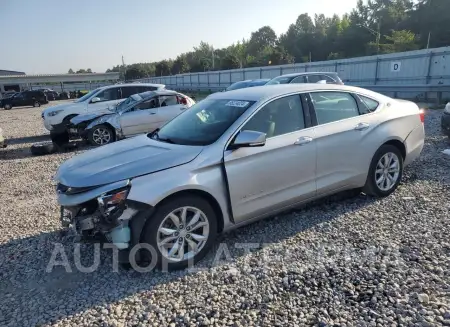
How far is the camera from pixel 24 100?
35031mm

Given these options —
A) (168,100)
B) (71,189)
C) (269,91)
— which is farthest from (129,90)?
(71,189)

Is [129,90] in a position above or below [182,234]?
above

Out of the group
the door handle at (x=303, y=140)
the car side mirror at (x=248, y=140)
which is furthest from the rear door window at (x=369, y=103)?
the car side mirror at (x=248, y=140)

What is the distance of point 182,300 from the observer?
9.91 ft

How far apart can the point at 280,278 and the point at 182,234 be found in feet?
3.29

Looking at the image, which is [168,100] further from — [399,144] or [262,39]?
[262,39]

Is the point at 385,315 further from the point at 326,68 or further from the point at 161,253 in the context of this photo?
the point at 326,68

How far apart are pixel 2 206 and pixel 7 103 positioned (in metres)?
34.2

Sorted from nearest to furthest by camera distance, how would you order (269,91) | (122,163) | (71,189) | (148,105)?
1. (71,189)
2. (122,163)
3. (269,91)
4. (148,105)

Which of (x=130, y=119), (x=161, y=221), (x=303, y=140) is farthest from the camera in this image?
(x=130, y=119)

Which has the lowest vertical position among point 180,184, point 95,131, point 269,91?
point 95,131

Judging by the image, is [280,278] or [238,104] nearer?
[280,278]

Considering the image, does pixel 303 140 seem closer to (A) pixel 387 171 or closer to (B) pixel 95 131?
(A) pixel 387 171

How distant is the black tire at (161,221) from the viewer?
3.21m
